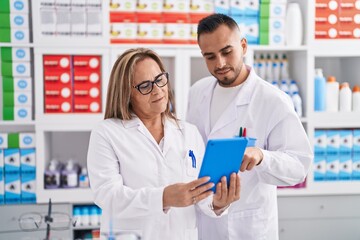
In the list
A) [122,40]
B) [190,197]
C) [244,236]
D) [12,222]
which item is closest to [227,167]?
[190,197]

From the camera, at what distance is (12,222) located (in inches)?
130

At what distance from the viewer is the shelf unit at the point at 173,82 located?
3.24m

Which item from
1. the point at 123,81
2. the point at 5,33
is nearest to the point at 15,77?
the point at 5,33

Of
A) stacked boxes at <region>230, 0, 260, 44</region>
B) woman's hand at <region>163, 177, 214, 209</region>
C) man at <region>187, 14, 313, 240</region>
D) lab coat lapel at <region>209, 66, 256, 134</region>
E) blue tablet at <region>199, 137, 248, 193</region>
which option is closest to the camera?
blue tablet at <region>199, 137, 248, 193</region>

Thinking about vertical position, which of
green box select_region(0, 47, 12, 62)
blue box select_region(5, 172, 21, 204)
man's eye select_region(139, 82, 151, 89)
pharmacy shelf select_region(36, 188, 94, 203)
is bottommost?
pharmacy shelf select_region(36, 188, 94, 203)

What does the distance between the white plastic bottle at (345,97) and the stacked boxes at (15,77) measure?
7.58 ft

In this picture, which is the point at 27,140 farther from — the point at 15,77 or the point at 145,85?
the point at 145,85

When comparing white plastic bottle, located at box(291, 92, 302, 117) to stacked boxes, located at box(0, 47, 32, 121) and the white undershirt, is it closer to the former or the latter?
the white undershirt

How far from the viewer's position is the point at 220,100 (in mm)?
2145

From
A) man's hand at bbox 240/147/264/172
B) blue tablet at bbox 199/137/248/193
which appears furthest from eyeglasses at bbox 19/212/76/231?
man's hand at bbox 240/147/264/172

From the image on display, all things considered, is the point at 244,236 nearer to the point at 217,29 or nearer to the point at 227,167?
the point at 227,167

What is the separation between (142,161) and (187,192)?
0.24 metres

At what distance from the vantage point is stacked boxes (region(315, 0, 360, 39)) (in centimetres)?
345

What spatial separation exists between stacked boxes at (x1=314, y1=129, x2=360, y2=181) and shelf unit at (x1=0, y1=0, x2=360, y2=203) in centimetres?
5
